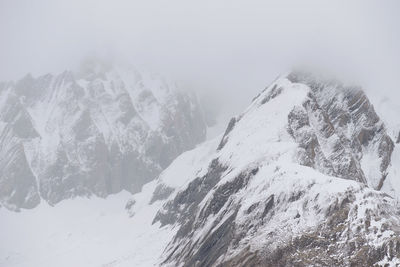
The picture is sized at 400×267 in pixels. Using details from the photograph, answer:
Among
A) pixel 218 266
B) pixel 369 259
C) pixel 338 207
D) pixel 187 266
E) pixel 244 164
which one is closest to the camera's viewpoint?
pixel 369 259

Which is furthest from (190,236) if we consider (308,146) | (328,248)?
(328,248)

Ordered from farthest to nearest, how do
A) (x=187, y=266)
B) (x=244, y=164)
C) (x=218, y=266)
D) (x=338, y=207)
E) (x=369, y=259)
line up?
(x=244, y=164) → (x=187, y=266) → (x=218, y=266) → (x=338, y=207) → (x=369, y=259)

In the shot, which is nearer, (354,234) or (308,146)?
(354,234)

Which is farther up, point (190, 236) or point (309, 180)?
point (309, 180)

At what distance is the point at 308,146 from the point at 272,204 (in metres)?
47.6

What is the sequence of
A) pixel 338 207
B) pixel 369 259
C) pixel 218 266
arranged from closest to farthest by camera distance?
pixel 369 259, pixel 338 207, pixel 218 266

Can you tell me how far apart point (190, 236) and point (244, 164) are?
75.4 ft

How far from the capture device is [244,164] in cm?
19000

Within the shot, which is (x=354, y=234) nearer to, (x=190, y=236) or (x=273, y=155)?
(x=273, y=155)

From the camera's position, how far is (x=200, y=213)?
19662cm

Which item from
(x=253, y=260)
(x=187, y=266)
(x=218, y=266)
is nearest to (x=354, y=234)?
(x=253, y=260)

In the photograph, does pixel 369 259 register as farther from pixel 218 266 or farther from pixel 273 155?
pixel 273 155

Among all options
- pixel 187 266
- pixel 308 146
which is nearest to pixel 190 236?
pixel 187 266

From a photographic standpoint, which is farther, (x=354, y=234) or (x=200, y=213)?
(x=200, y=213)
